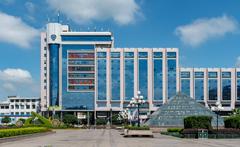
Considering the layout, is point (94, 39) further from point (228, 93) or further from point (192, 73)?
point (228, 93)

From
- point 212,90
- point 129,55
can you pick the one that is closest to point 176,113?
point 129,55

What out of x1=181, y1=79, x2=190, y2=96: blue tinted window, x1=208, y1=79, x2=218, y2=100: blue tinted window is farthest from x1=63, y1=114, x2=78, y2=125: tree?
x1=208, y1=79, x2=218, y2=100: blue tinted window

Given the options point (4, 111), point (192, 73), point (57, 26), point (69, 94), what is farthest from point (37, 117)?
point (4, 111)

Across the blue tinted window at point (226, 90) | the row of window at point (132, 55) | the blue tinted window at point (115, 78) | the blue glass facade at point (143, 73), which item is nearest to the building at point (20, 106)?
the blue tinted window at point (115, 78)

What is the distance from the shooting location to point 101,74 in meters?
138

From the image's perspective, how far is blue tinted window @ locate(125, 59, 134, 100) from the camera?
13812 centimetres

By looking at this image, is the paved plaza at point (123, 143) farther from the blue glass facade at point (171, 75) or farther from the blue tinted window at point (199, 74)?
the blue tinted window at point (199, 74)

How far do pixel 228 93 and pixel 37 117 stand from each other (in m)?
75.3

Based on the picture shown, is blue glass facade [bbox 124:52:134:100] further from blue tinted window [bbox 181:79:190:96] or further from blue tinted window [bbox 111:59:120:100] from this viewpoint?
blue tinted window [bbox 181:79:190:96]

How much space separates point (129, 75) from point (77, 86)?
17003 mm

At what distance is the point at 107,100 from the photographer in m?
139

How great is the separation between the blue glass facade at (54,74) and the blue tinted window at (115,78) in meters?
17.8

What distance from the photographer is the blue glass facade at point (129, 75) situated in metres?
138

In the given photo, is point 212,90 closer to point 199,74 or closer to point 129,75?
point 199,74
